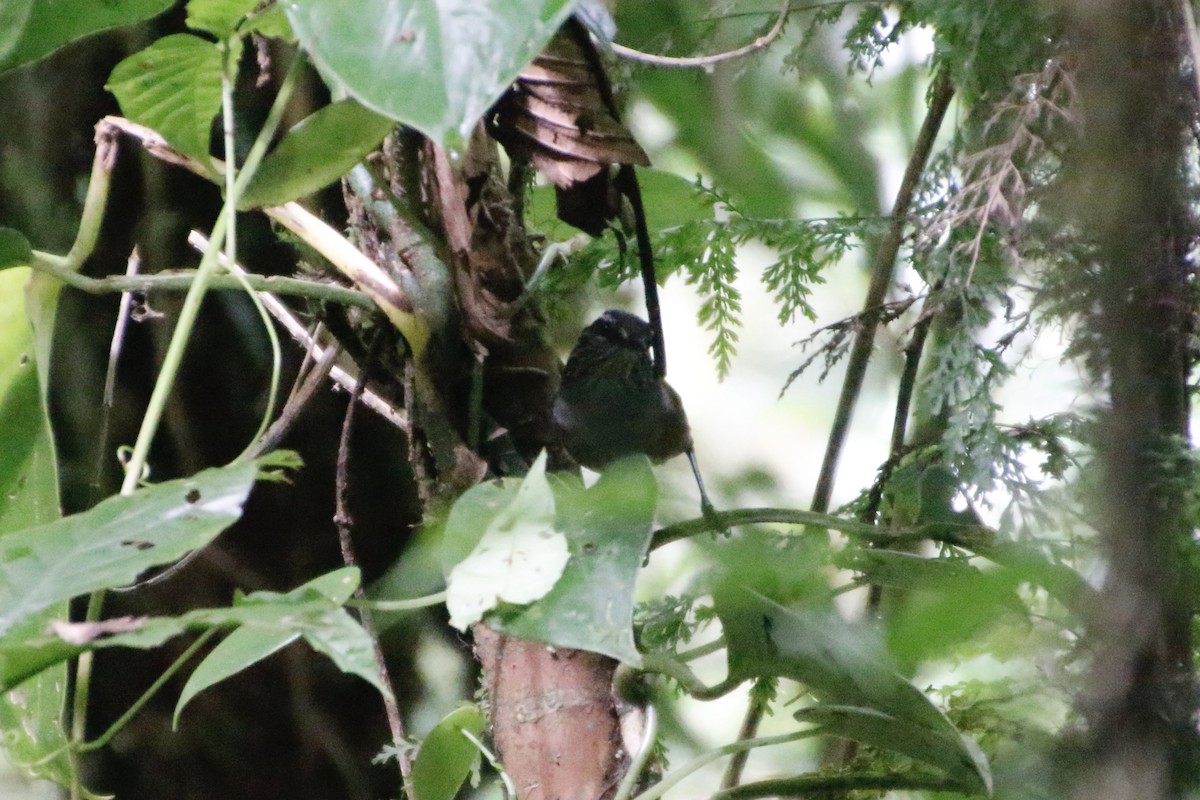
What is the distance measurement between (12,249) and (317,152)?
271mm

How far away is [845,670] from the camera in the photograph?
0.80 metres

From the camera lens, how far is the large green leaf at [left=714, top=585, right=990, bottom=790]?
2.48 ft

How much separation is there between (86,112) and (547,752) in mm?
1470

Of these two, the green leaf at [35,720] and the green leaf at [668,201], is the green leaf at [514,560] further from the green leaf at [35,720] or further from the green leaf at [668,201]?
the green leaf at [668,201]

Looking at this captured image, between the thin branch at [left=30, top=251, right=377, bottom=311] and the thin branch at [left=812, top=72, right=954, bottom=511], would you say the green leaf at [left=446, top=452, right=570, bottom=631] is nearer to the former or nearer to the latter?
the thin branch at [left=30, top=251, right=377, bottom=311]

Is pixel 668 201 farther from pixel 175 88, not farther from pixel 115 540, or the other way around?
pixel 115 540

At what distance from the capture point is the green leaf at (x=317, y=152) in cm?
88

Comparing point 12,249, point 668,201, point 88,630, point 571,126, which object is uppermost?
point 668,201

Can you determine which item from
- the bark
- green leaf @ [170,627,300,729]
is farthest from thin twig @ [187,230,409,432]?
the bark

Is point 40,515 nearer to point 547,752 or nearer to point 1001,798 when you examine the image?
point 547,752

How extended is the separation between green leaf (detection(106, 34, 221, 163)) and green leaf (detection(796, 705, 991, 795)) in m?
0.70

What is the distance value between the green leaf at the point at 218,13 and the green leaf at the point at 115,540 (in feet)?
1.13

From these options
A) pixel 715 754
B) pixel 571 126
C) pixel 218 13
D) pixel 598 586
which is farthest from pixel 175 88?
pixel 715 754

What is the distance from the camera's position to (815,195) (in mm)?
2322
